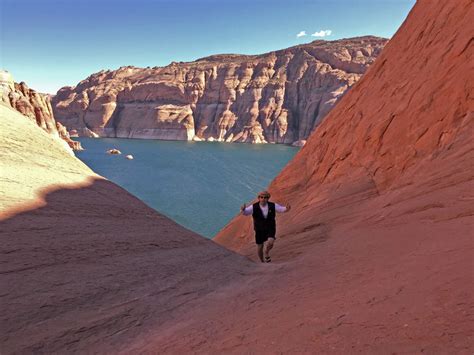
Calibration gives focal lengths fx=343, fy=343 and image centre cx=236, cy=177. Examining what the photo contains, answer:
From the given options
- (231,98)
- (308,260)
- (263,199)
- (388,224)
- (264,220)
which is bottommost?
(308,260)

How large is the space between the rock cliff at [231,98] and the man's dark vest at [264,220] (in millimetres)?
117403

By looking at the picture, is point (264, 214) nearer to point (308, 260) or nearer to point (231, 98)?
point (308, 260)

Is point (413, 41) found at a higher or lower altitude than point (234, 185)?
higher

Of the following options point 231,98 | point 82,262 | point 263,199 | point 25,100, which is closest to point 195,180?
point 25,100

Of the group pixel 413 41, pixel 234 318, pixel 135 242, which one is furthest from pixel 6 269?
pixel 413 41

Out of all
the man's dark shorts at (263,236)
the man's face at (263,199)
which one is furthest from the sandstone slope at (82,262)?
the man's face at (263,199)

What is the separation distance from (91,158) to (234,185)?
3789cm

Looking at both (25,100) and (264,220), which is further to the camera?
(25,100)

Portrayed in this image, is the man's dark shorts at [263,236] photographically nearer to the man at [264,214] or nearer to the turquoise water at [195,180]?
the man at [264,214]

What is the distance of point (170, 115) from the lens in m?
134

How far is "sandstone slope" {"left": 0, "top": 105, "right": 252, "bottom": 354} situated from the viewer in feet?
12.3

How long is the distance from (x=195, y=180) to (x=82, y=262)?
50.3 metres

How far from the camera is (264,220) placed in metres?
7.43

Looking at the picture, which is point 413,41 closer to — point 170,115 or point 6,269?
point 6,269
